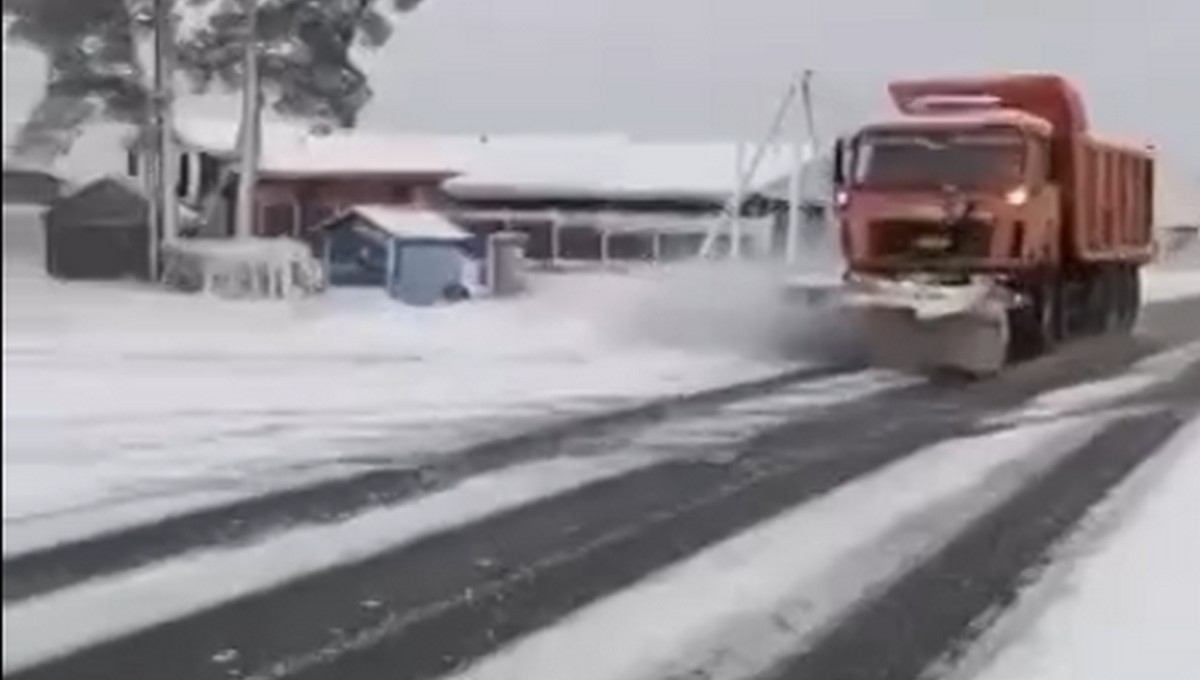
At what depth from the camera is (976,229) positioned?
45.7ft

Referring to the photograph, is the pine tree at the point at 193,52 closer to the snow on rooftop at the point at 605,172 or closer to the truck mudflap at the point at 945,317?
the snow on rooftop at the point at 605,172

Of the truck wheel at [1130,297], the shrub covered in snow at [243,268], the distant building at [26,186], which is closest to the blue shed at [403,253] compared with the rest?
the shrub covered in snow at [243,268]

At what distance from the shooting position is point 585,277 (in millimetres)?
8562

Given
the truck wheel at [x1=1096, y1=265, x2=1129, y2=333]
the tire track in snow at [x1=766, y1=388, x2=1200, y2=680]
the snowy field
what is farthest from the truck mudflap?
the tire track in snow at [x1=766, y1=388, x2=1200, y2=680]

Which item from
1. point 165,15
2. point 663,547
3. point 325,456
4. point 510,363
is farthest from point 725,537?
point 510,363

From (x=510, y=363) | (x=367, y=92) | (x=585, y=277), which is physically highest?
(x=367, y=92)

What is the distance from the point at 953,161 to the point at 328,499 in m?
7.95

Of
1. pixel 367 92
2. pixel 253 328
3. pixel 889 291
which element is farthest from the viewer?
pixel 889 291

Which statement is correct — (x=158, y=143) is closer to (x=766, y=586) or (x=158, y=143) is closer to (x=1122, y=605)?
(x=766, y=586)

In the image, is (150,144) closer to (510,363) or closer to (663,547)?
(663,547)

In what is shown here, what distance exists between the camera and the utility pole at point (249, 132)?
4.31 meters

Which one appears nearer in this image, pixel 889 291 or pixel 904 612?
pixel 904 612

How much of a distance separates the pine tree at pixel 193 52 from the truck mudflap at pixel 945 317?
296 inches

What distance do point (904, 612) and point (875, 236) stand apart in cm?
853
